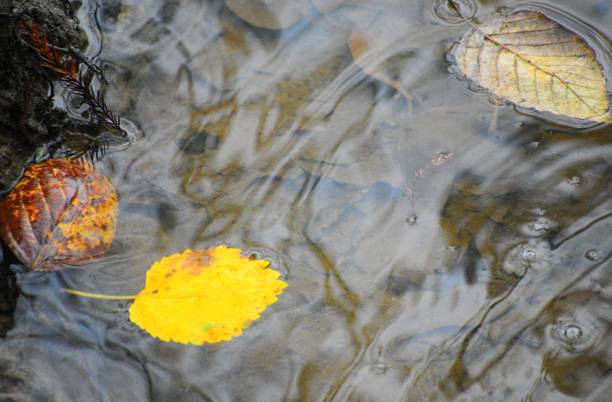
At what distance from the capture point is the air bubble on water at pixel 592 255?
2078 millimetres

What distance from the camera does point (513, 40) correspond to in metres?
2.56

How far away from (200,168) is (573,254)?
54.6 inches

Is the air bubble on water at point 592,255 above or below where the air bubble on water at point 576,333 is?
above

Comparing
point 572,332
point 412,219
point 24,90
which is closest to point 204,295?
point 412,219

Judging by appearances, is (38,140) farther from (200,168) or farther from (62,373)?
(62,373)

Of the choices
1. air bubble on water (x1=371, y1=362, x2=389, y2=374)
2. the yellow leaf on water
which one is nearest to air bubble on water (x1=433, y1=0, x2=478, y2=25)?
the yellow leaf on water

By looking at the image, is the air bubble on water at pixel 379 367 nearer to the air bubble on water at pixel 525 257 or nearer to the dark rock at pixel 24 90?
the air bubble on water at pixel 525 257

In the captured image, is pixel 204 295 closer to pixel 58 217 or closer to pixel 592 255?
pixel 58 217

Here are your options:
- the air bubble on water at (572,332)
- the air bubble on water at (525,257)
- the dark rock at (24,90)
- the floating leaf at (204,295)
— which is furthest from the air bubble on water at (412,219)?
the dark rock at (24,90)

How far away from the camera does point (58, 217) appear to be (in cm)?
215

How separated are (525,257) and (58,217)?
164 cm

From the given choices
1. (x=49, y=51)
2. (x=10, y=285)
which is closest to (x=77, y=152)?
(x=49, y=51)

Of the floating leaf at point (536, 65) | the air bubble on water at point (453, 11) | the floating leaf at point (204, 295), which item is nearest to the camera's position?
the floating leaf at point (204, 295)

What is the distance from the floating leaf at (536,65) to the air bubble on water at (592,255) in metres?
0.56
